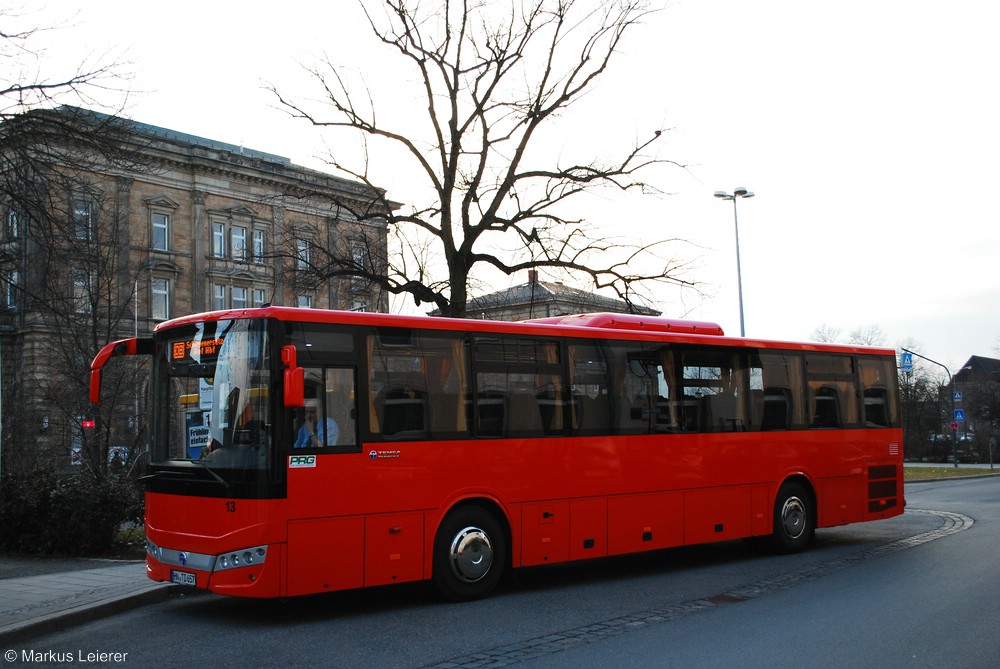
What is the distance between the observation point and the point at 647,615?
10031mm

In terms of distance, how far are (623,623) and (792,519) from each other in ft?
21.6

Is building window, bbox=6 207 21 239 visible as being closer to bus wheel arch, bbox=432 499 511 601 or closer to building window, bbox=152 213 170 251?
bus wheel arch, bbox=432 499 511 601

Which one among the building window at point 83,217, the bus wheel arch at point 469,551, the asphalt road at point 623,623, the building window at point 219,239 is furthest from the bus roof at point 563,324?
the building window at point 219,239

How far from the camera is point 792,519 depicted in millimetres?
15305

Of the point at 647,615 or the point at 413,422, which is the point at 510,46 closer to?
the point at 413,422

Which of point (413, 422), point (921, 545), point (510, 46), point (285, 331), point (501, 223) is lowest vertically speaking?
point (921, 545)

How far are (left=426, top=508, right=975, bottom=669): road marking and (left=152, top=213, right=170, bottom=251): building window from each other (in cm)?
6129

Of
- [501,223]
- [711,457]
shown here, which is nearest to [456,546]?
[711,457]

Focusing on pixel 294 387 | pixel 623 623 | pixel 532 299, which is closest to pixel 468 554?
pixel 623 623

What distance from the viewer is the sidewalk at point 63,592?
929cm

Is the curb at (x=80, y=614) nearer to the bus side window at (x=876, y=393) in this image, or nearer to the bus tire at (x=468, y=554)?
the bus tire at (x=468, y=554)

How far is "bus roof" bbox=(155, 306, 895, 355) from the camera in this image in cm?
1013

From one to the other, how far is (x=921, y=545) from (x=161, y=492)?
1150cm

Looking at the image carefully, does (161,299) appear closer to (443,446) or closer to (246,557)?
(443,446)
